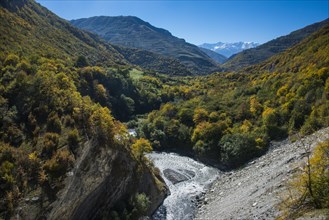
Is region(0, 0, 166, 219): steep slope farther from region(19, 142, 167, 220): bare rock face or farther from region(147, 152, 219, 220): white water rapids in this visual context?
region(147, 152, 219, 220): white water rapids

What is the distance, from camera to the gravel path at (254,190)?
28.1m

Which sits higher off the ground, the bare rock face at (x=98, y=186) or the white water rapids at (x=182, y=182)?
the bare rock face at (x=98, y=186)

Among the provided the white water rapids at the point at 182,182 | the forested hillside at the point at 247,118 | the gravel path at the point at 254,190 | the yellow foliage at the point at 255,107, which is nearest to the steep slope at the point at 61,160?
the white water rapids at the point at 182,182

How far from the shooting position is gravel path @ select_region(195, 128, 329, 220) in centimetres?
2814

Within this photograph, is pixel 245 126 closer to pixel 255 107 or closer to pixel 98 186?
pixel 255 107

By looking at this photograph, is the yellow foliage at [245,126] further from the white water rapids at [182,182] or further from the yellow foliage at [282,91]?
the white water rapids at [182,182]

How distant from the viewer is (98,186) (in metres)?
29.0

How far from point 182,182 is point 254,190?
623 inches

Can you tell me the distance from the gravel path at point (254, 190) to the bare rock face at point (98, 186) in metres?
8.34

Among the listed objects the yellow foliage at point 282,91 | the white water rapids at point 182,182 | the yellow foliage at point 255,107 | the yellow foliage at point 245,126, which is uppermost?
the yellow foliage at point 282,91

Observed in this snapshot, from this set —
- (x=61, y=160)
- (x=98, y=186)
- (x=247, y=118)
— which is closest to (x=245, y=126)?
(x=247, y=118)

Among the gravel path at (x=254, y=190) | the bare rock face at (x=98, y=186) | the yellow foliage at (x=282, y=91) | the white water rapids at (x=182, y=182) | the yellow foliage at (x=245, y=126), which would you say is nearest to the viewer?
the bare rock face at (x=98, y=186)

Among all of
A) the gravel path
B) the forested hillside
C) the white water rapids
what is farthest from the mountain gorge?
the gravel path

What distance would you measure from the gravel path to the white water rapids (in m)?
1.80
